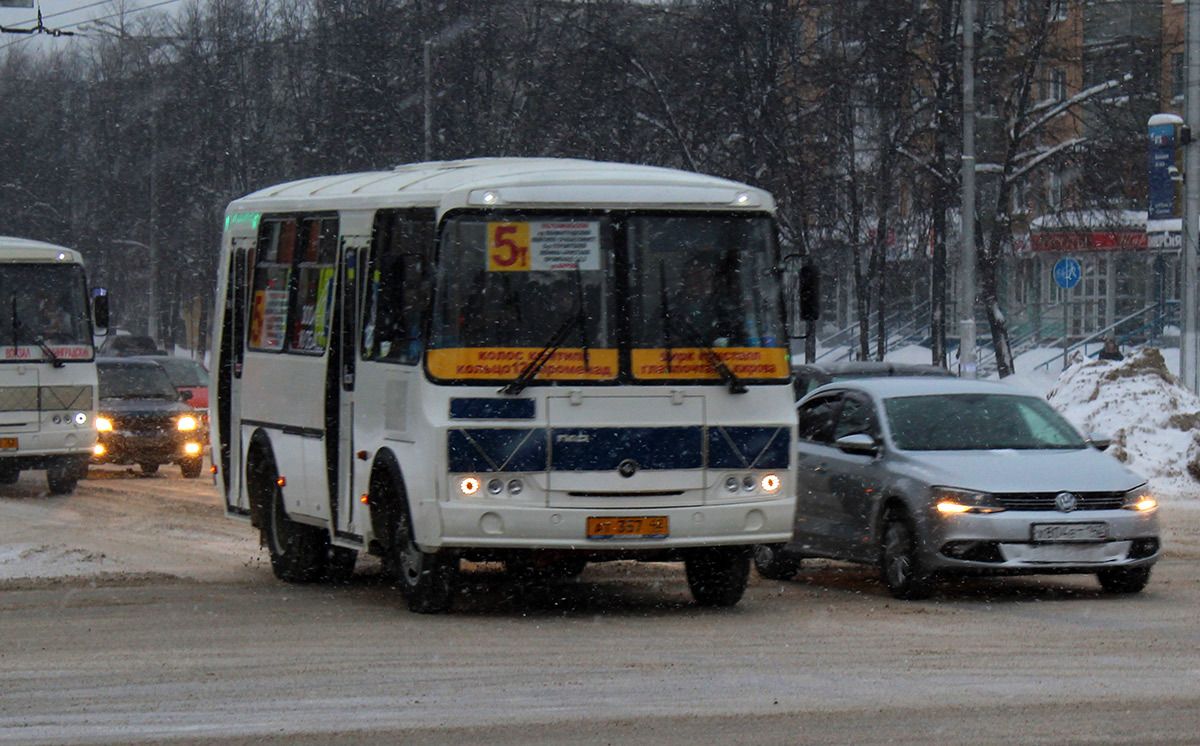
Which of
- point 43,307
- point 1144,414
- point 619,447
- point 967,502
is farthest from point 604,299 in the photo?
point 43,307

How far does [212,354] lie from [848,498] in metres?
5.19

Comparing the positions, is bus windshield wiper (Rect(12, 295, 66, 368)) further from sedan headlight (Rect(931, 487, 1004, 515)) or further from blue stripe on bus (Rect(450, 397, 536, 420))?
sedan headlight (Rect(931, 487, 1004, 515))

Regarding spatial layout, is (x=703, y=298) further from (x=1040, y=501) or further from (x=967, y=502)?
(x=1040, y=501)

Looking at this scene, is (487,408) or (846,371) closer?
(487,408)

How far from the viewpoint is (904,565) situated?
1298 cm

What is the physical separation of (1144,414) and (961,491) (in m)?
12.4

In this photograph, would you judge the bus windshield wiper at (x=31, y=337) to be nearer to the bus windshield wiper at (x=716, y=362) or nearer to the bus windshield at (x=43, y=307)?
the bus windshield at (x=43, y=307)

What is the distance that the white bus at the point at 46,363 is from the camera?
963 inches

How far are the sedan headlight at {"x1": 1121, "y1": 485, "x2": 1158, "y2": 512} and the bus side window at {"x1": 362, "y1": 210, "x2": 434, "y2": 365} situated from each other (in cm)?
457

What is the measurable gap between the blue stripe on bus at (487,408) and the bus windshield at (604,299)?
137 mm

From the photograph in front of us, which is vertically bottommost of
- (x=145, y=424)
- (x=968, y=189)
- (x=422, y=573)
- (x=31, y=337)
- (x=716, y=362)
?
(x=145, y=424)

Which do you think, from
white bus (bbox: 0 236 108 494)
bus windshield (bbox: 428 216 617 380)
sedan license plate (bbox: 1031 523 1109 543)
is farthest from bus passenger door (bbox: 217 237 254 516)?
white bus (bbox: 0 236 108 494)

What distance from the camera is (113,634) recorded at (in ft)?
36.6

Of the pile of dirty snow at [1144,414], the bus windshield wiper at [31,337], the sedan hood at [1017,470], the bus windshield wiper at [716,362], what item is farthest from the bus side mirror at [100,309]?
the bus windshield wiper at [716,362]
